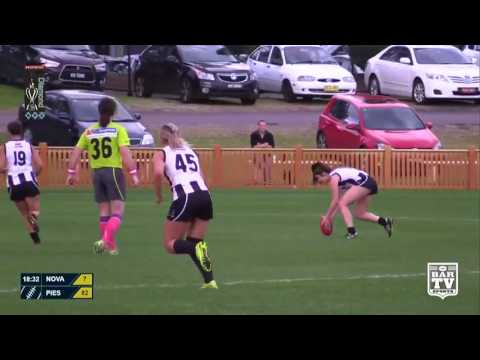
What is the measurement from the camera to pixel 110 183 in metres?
13.4

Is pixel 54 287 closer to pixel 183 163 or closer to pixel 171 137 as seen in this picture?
pixel 183 163

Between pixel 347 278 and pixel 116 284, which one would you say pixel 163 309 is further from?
pixel 347 278

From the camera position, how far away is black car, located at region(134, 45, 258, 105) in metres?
31.7

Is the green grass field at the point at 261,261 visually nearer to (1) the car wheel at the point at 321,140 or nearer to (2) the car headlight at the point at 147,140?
(2) the car headlight at the point at 147,140

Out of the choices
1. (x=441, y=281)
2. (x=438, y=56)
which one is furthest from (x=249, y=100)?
(x=441, y=281)

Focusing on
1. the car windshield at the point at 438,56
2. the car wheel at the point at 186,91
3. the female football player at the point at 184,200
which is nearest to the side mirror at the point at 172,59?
the car wheel at the point at 186,91

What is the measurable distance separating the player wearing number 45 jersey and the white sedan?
19.4 meters

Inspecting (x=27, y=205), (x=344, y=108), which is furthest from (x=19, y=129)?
(x=344, y=108)

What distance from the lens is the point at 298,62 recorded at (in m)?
33.0

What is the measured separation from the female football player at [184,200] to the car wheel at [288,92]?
72.0 ft

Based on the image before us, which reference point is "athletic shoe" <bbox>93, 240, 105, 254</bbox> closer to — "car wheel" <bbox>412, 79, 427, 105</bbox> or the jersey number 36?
the jersey number 36

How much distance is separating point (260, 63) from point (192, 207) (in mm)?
23719

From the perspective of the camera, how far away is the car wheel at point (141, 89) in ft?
110

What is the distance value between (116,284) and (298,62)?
21533 millimetres
